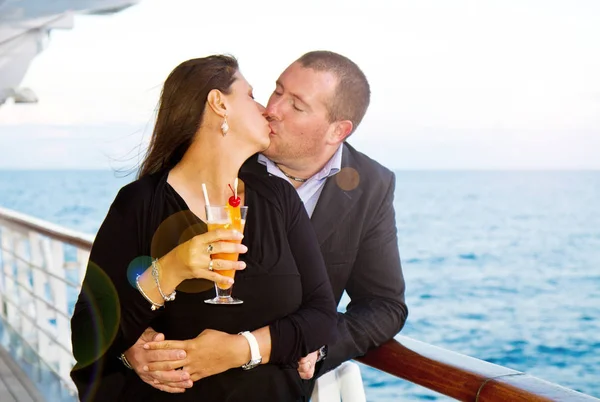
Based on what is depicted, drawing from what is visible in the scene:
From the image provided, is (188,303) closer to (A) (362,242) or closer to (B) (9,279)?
(A) (362,242)

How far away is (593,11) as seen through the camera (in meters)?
51.3

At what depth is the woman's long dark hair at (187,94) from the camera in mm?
1783

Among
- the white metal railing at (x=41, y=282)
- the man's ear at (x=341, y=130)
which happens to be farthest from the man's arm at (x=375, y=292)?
the white metal railing at (x=41, y=282)

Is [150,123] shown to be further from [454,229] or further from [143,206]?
[454,229]

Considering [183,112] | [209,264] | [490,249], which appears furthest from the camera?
[490,249]

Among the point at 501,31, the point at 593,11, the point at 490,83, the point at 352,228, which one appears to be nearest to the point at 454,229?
the point at 490,83

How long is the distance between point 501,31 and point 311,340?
164 feet

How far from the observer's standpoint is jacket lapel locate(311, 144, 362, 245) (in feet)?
6.77

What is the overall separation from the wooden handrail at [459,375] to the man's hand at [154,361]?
1.57 feet

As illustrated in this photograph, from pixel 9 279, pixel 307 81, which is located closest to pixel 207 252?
pixel 307 81

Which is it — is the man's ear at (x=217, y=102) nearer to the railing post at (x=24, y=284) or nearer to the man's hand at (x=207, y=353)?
the man's hand at (x=207, y=353)

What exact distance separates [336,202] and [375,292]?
270 millimetres

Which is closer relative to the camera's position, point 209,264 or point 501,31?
point 209,264

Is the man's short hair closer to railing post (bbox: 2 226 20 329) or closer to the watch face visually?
the watch face
